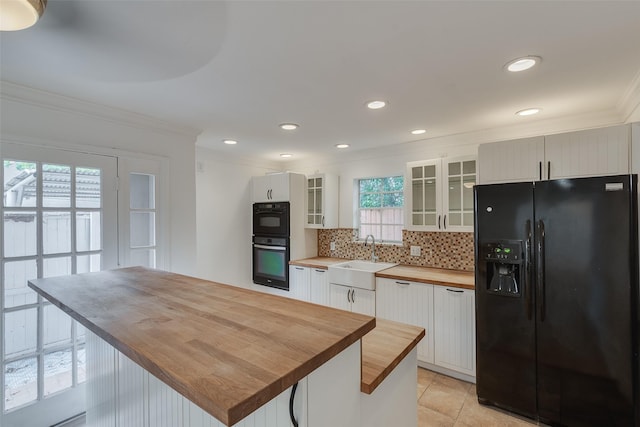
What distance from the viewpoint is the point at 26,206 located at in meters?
2.02

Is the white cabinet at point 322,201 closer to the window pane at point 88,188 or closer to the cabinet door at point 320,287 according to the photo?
the cabinet door at point 320,287

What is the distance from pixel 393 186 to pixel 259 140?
177 centimetres

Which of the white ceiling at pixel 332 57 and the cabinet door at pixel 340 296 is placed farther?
the cabinet door at pixel 340 296

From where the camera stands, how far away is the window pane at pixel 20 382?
76.5 inches

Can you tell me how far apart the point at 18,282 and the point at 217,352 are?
220cm

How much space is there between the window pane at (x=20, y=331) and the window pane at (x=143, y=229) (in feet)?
2.57

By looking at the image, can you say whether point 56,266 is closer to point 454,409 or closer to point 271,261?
point 271,261

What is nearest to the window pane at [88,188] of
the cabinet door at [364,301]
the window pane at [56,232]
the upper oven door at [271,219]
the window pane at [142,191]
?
the window pane at [56,232]

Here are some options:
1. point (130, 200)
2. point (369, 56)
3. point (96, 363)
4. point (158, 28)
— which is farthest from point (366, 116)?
point (96, 363)

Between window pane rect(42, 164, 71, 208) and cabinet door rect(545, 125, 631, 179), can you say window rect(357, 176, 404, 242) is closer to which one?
cabinet door rect(545, 125, 631, 179)

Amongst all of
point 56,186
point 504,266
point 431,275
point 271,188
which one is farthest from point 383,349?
point 271,188

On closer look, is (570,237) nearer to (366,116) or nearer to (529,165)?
(529,165)

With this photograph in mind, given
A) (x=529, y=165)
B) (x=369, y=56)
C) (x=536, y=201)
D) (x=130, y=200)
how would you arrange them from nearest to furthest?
(x=369, y=56)
(x=536, y=201)
(x=529, y=165)
(x=130, y=200)

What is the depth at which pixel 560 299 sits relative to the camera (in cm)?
202
